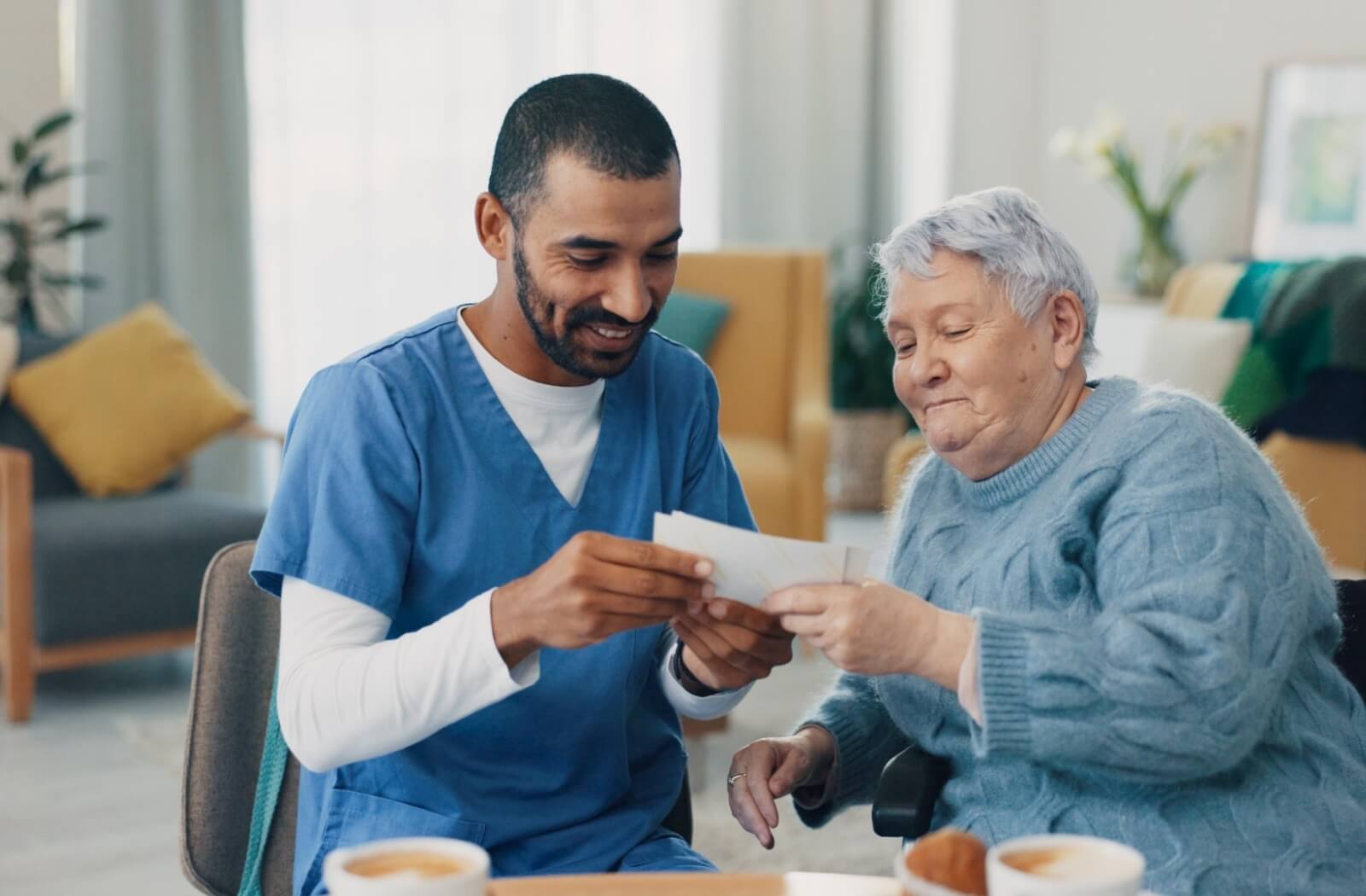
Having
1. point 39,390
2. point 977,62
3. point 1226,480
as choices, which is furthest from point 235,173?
point 1226,480

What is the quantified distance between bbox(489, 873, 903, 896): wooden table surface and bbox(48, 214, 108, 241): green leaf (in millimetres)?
3948

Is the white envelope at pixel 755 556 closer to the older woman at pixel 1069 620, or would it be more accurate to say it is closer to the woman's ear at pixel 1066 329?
the older woman at pixel 1069 620

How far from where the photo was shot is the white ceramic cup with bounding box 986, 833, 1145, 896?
0.79 meters

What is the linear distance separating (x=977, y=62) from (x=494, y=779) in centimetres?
627

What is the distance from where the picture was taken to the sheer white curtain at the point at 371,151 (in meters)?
5.28

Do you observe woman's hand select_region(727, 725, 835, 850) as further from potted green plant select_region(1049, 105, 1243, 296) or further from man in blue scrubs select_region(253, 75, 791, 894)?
potted green plant select_region(1049, 105, 1243, 296)

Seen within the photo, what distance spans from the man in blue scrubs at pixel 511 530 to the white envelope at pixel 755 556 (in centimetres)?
4

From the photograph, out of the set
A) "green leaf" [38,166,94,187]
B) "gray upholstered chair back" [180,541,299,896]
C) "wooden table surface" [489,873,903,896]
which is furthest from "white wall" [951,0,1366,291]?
"wooden table surface" [489,873,903,896]

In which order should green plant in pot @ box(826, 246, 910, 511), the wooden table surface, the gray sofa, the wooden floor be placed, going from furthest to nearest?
green plant in pot @ box(826, 246, 910, 511), the gray sofa, the wooden floor, the wooden table surface

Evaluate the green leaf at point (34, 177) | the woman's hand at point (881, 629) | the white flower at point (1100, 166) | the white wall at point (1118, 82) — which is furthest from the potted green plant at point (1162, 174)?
the woman's hand at point (881, 629)

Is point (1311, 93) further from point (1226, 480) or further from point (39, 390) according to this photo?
point (1226, 480)

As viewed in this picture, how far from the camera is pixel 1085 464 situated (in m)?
1.40

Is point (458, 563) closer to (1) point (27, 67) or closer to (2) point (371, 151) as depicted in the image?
(1) point (27, 67)

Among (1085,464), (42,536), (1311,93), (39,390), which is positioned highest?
(1311,93)
